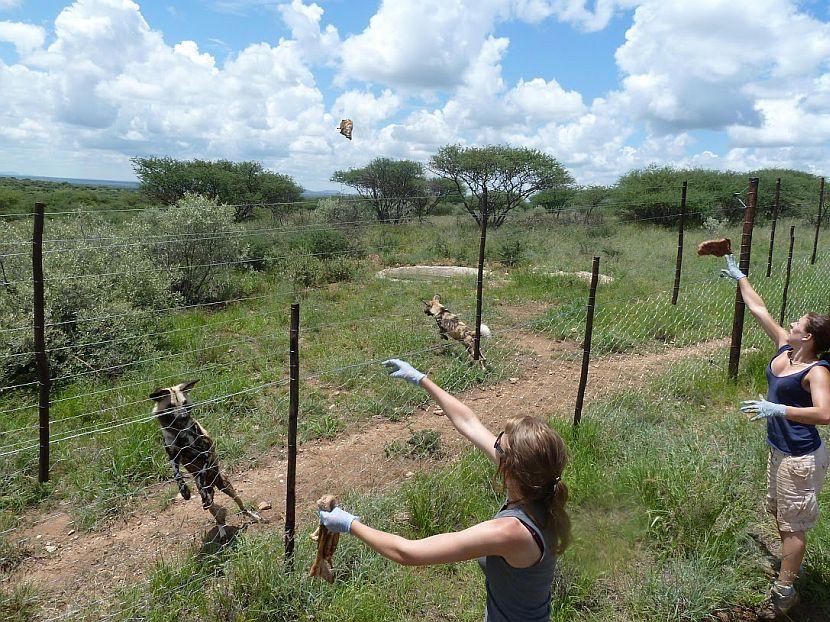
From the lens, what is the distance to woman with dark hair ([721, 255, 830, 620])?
9.20 feet

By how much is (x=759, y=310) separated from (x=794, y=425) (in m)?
0.92

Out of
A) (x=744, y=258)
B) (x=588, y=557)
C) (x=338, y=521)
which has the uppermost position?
(x=744, y=258)

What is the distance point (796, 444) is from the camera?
2.91 meters

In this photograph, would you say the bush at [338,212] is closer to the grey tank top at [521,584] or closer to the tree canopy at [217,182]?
the tree canopy at [217,182]

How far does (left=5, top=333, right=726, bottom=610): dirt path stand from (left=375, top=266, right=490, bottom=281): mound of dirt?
243 inches

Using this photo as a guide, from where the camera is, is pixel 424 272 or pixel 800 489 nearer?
pixel 800 489

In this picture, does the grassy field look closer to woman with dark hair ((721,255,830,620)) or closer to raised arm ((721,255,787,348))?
woman with dark hair ((721,255,830,620))

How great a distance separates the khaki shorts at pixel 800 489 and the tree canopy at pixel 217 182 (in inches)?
718

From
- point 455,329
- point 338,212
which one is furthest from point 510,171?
point 455,329

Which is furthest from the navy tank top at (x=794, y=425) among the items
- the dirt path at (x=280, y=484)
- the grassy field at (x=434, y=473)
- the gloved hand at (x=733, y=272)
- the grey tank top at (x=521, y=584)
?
the dirt path at (x=280, y=484)

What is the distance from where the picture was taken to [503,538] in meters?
1.67

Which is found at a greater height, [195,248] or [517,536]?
[195,248]

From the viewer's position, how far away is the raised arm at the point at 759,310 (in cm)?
336

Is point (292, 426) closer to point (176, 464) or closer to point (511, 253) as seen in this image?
point (176, 464)
